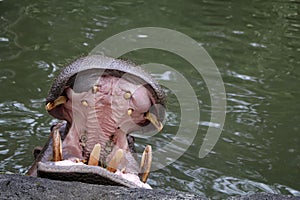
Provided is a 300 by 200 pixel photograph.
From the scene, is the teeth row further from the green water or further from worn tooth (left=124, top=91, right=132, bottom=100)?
the green water

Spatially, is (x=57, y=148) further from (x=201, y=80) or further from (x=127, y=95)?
(x=201, y=80)

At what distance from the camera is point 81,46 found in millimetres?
6691

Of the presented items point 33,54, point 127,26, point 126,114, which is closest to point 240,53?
point 127,26

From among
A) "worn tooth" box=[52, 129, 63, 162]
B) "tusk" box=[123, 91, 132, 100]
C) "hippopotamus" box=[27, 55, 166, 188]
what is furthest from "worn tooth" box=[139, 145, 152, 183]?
"worn tooth" box=[52, 129, 63, 162]

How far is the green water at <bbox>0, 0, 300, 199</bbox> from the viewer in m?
4.20

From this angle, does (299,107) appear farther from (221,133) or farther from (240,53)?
(240,53)

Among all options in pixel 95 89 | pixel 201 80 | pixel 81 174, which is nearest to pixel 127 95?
pixel 95 89

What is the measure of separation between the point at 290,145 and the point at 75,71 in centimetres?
248

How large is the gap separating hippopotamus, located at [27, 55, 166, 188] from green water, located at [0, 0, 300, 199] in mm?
235

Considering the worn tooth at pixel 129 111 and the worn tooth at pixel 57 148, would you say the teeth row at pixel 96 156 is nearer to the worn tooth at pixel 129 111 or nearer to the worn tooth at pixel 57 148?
the worn tooth at pixel 57 148

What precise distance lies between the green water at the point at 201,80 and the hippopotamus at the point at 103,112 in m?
0.24

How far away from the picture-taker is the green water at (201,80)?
13.8 feet

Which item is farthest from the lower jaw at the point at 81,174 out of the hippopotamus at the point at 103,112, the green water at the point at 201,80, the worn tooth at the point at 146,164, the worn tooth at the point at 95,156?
the green water at the point at 201,80

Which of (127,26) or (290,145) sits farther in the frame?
(127,26)
